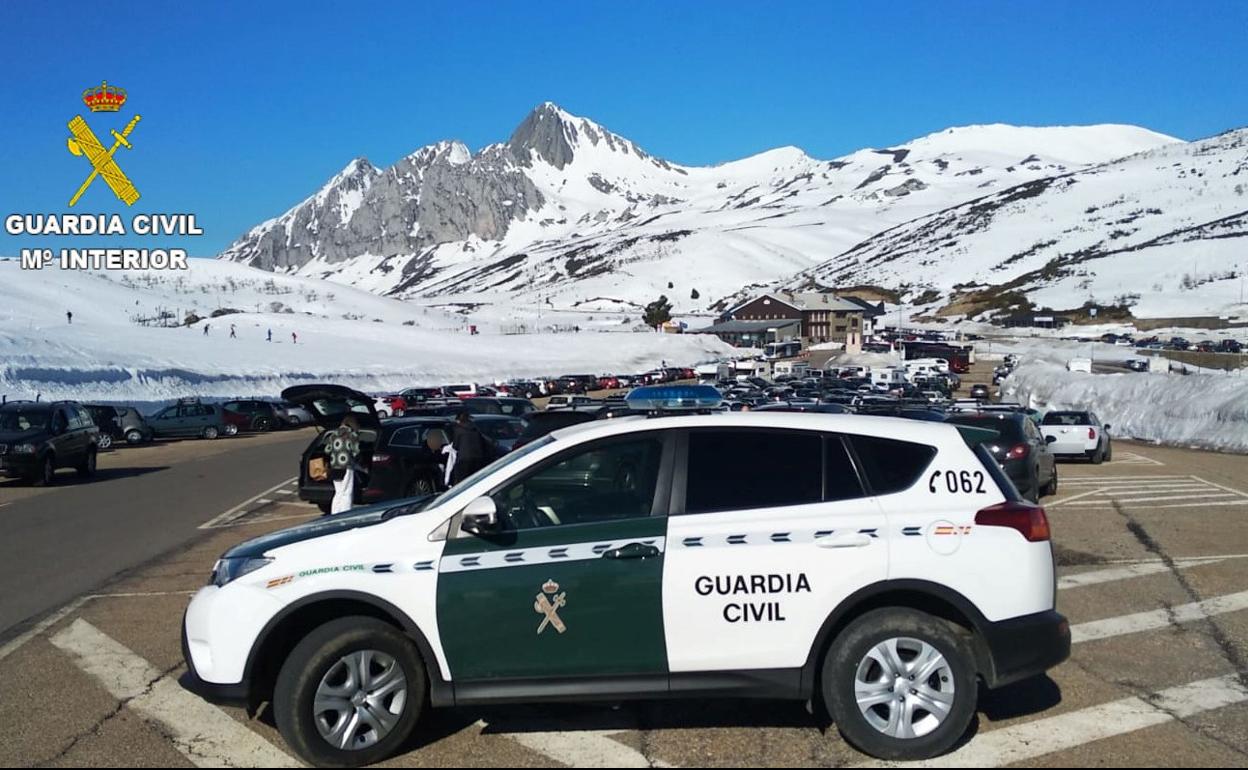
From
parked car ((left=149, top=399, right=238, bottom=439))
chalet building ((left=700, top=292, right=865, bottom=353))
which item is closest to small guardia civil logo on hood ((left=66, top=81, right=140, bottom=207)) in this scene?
parked car ((left=149, top=399, right=238, bottom=439))

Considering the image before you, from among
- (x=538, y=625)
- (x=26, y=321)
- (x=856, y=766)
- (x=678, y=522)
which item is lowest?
(x=856, y=766)

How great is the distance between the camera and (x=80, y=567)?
11102mm

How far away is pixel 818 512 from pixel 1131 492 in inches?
541

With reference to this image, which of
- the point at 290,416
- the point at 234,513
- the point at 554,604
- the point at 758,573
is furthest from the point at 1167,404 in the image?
the point at 290,416

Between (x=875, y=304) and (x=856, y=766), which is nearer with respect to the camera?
(x=856, y=766)

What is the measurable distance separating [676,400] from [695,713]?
1761 millimetres

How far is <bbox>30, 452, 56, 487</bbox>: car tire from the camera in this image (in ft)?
65.7

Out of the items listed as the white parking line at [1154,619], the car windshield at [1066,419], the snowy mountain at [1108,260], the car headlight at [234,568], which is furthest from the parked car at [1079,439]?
the snowy mountain at [1108,260]

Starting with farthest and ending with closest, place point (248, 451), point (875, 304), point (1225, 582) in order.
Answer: point (875, 304), point (248, 451), point (1225, 582)

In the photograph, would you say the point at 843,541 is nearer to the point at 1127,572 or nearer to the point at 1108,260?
the point at 1127,572

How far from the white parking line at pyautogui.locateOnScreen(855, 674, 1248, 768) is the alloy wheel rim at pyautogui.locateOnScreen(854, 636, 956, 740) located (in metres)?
0.18

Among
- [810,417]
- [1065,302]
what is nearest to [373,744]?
[810,417]

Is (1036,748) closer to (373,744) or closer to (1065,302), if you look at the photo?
(373,744)

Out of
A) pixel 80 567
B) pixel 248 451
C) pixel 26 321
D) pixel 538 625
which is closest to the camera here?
pixel 538 625
